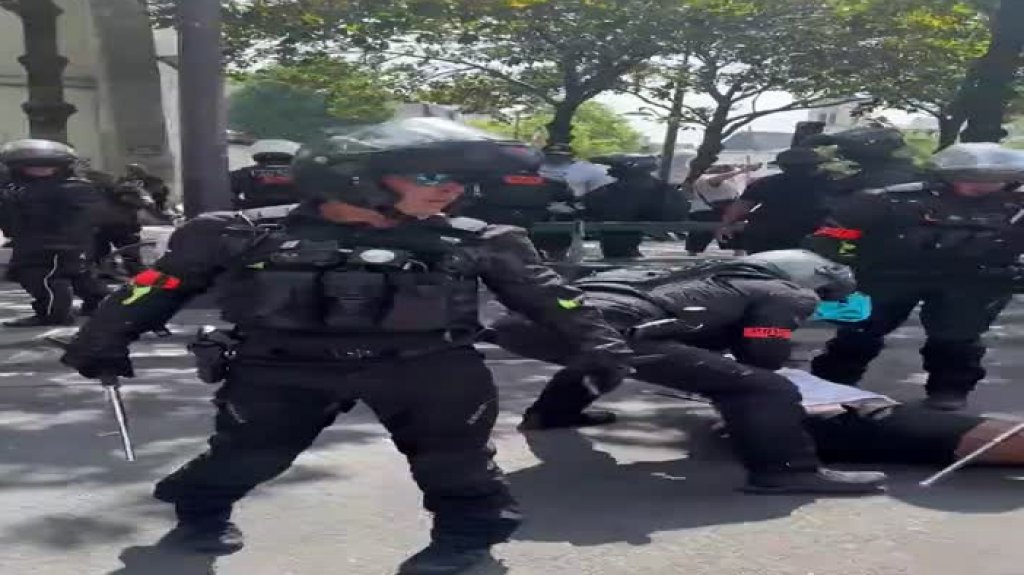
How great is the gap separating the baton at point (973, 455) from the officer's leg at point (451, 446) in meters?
2.08

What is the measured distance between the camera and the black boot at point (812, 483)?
16.5 feet

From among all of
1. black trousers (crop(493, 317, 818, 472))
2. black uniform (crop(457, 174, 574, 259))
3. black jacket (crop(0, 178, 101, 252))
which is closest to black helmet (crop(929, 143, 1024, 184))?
black trousers (crop(493, 317, 818, 472))

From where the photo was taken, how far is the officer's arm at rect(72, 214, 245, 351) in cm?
386

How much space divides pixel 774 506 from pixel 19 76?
2259 cm

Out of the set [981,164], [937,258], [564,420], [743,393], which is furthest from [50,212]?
[981,164]

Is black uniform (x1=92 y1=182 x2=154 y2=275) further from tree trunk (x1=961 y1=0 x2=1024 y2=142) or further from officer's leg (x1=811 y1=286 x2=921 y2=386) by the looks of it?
tree trunk (x1=961 y1=0 x2=1024 y2=142)

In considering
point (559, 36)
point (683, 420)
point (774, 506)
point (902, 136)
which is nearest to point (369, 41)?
point (559, 36)

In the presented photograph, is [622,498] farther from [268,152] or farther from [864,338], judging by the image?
[268,152]

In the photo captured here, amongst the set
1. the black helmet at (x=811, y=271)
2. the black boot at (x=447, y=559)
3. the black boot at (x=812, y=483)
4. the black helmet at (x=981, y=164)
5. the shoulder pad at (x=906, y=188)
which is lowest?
the black boot at (x=812, y=483)

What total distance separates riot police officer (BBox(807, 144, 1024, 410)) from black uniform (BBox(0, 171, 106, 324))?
506 centimetres

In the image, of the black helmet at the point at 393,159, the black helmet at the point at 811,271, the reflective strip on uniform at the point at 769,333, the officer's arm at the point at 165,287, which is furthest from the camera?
the black helmet at the point at 811,271

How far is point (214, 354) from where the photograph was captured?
13.1ft

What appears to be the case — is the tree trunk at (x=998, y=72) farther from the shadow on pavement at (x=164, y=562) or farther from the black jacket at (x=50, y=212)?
the shadow on pavement at (x=164, y=562)

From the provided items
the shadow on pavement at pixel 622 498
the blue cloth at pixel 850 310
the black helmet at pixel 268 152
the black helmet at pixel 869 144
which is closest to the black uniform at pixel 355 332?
the shadow on pavement at pixel 622 498
